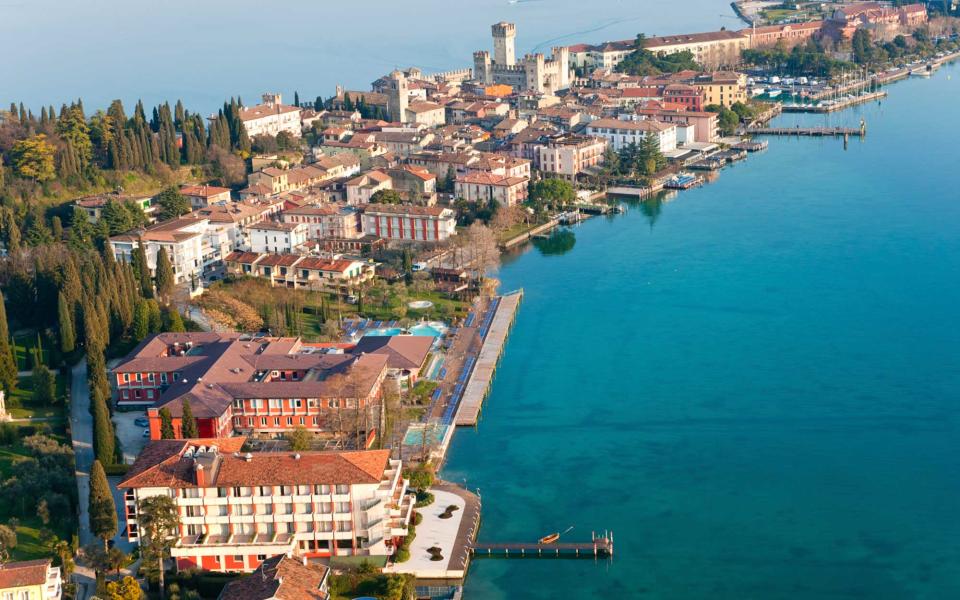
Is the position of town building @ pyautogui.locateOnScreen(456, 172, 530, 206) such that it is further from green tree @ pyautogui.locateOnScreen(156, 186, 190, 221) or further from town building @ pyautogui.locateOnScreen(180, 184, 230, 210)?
green tree @ pyautogui.locateOnScreen(156, 186, 190, 221)

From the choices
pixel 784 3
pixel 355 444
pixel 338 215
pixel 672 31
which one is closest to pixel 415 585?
pixel 355 444

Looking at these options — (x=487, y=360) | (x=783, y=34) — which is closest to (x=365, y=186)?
(x=487, y=360)

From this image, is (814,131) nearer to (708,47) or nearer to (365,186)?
(708,47)

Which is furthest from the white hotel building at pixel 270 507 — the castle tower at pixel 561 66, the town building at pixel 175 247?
the castle tower at pixel 561 66

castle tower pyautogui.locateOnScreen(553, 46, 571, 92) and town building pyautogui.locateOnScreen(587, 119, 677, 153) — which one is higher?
castle tower pyautogui.locateOnScreen(553, 46, 571, 92)

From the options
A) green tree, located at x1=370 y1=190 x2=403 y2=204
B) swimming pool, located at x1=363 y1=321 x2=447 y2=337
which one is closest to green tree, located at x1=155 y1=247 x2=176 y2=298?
swimming pool, located at x1=363 y1=321 x2=447 y2=337

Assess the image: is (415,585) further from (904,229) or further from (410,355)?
Answer: (904,229)
